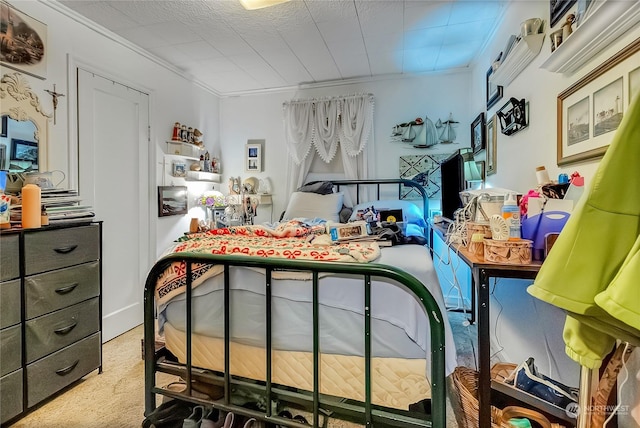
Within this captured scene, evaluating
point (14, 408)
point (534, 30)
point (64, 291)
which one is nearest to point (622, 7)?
point (534, 30)

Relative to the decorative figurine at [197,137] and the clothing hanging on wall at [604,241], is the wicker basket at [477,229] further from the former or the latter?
the decorative figurine at [197,137]

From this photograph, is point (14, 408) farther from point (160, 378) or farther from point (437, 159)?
point (437, 159)

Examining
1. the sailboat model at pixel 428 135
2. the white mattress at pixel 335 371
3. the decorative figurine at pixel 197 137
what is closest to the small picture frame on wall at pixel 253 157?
the decorative figurine at pixel 197 137

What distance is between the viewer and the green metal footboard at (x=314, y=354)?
37.2 inches

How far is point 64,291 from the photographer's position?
1772mm

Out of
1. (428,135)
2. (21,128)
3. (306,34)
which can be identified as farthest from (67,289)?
(428,135)

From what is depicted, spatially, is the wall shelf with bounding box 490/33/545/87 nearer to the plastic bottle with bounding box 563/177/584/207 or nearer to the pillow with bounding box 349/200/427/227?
the plastic bottle with bounding box 563/177/584/207

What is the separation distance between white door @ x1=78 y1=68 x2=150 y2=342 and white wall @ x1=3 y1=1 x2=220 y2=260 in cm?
7

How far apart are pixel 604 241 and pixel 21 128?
2891 millimetres

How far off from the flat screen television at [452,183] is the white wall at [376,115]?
3.59 ft

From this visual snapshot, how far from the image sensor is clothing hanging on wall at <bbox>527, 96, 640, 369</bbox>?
639 millimetres

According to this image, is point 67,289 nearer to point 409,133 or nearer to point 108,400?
point 108,400

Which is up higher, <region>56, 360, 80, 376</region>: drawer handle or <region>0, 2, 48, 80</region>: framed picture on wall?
<region>0, 2, 48, 80</region>: framed picture on wall

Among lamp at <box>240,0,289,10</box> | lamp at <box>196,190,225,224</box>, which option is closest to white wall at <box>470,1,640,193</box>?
lamp at <box>240,0,289,10</box>
